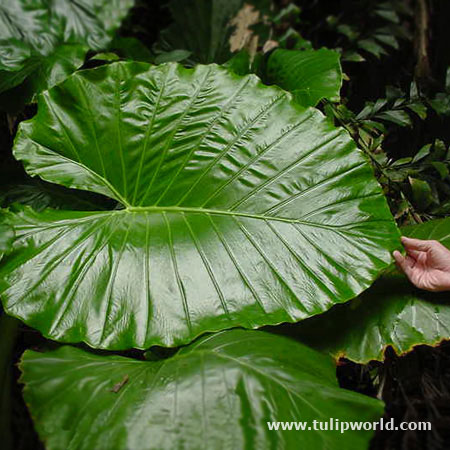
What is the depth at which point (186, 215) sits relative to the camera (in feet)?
3.89

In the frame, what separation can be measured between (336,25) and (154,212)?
183 centimetres

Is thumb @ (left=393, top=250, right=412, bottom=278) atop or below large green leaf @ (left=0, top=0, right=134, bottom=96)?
below

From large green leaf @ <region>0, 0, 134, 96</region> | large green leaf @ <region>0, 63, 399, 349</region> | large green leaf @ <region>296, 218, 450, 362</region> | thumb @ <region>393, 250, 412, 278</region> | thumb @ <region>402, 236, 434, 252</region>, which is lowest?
large green leaf @ <region>296, 218, 450, 362</region>

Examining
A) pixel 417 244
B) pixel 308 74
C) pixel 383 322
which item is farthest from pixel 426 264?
pixel 308 74

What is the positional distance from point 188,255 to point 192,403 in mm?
344

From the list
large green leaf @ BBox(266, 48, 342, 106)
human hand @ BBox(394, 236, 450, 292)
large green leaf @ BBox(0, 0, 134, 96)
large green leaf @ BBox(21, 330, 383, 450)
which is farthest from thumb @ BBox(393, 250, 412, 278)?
large green leaf @ BBox(0, 0, 134, 96)

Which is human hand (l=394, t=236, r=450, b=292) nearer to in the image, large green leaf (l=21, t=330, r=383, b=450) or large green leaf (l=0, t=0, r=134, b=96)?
large green leaf (l=21, t=330, r=383, b=450)

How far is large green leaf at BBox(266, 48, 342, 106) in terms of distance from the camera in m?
1.40

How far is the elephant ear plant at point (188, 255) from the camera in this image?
864 mm

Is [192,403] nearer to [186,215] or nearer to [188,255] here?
[188,255]

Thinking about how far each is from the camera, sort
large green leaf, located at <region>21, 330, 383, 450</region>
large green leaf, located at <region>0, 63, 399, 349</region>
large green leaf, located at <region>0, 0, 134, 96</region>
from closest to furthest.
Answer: large green leaf, located at <region>21, 330, 383, 450</region> < large green leaf, located at <region>0, 63, 399, 349</region> < large green leaf, located at <region>0, 0, 134, 96</region>

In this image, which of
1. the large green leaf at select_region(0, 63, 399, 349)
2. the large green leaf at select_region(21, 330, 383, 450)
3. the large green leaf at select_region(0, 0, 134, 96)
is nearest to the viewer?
the large green leaf at select_region(21, 330, 383, 450)

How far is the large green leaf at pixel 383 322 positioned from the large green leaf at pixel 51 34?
37.9 inches

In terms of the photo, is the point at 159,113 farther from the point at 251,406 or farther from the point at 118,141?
the point at 251,406
